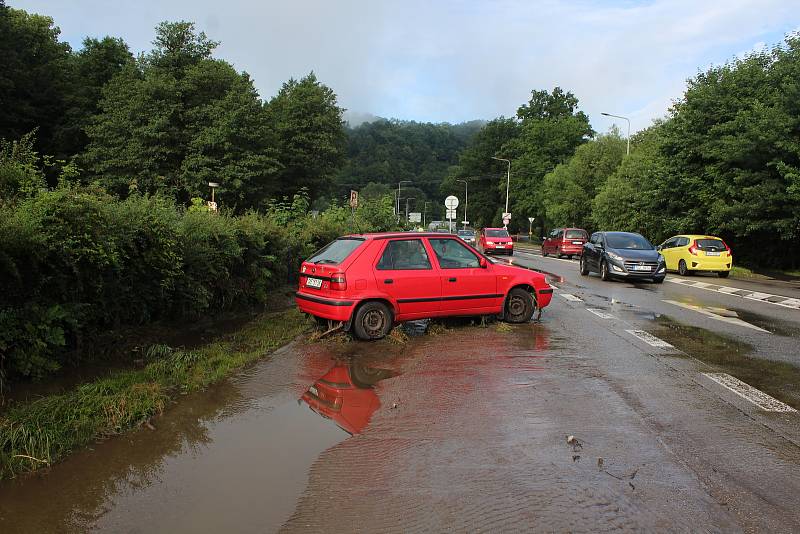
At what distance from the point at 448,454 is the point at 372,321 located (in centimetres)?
439

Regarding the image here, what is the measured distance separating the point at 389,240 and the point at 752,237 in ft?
77.5

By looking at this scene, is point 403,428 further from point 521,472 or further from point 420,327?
point 420,327

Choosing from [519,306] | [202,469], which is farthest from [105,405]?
[519,306]

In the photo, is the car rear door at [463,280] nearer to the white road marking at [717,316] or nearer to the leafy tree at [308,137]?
the white road marking at [717,316]

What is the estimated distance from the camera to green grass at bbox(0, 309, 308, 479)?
4.33 meters

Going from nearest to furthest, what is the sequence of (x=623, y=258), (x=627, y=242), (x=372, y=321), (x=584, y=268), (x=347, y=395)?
1. (x=347, y=395)
2. (x=372, y=321)
3. (x=623, y=258)
4. (x=627, y=242)
5. (x=584, y=268)

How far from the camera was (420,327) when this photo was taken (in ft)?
33.3

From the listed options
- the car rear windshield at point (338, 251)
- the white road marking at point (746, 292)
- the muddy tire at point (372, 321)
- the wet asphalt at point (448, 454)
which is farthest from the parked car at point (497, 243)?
the wet asphalt at point (448, 454)

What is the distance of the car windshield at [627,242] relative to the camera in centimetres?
1988

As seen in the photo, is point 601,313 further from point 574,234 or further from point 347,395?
point 574,234

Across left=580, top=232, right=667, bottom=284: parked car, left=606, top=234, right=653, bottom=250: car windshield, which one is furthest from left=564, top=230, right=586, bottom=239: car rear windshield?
left=606, top=234, right=653, bottom=250: car windshield

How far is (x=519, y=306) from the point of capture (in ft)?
33.8

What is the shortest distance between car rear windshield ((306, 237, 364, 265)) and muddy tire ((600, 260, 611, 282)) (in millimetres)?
12318

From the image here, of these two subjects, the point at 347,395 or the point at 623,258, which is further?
the point at 623,258
